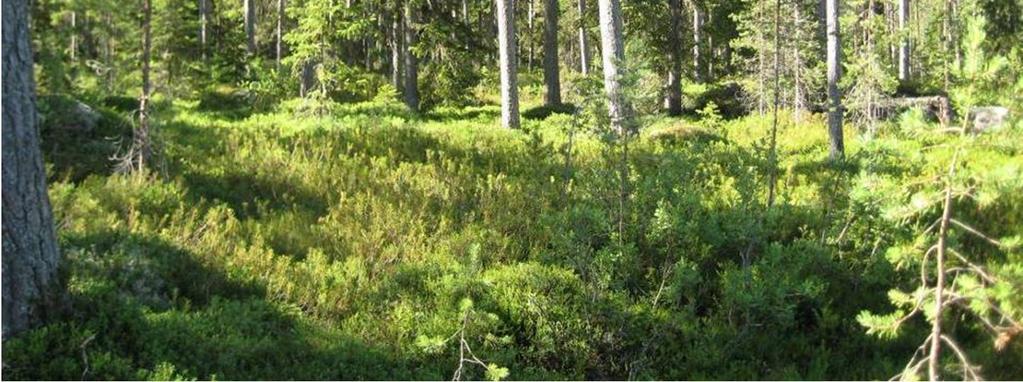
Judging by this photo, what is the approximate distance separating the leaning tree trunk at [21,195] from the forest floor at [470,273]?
0.25 meters

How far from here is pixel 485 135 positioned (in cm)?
1338

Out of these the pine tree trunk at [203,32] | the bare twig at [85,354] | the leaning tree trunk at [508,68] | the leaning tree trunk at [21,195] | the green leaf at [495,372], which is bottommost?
the green leaf at [495,372]

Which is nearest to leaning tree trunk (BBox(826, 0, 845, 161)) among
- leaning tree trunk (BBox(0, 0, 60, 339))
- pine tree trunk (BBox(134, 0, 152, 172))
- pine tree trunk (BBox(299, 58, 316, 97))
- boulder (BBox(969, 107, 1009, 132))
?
boulder (BBox(969, 107, 1009, 132))

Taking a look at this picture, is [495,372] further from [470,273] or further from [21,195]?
[21,195]

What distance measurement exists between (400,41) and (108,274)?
61.5ft

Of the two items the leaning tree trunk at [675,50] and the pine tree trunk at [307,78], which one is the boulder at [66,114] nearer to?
the pine tree trunk at [307,78]

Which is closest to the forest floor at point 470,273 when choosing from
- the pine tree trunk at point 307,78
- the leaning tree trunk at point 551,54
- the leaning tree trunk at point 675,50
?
the leaning tree trunk at point 675,50

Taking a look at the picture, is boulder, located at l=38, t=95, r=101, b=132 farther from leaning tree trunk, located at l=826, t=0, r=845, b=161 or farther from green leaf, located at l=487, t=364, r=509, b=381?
leaning tree trunk, located at l=826, t=0, r=845, b=161

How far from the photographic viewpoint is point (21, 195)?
4965 millimetres

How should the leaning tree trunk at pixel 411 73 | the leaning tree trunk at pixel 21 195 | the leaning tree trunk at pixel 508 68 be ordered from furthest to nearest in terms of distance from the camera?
the leaning tree trunk at pixel 411 73, the leaning tree trunk at pixel 508 68, the leaning tree trunk at pixel 21 195

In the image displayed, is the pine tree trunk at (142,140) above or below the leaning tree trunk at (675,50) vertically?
below

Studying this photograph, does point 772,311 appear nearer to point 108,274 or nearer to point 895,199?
point 895,199

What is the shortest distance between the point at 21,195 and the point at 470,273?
11.4 ft

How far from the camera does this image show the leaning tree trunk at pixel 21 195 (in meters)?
4.92
